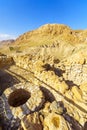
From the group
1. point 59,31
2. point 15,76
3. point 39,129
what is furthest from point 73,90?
point 59,31

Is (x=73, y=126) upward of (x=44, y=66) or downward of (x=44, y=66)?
downward

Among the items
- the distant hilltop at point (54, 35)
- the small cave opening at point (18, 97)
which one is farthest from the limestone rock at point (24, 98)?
the distant hilltop at point (54, 35)

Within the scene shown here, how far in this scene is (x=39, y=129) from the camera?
6484mm

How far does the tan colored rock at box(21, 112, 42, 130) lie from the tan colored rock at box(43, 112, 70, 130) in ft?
0.87

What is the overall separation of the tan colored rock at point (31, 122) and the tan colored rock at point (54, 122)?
0.26m

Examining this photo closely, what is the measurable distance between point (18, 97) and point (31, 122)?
2.71 metres

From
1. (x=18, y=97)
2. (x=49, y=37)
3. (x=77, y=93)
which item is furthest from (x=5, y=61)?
(x=49, y=37)

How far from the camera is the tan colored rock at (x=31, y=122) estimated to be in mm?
6391

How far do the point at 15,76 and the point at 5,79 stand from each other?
22.8 inches

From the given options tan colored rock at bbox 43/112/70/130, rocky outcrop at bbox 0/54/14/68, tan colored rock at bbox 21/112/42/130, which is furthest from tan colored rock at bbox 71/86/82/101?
rocky outcrop at bbox 0/54/14/68

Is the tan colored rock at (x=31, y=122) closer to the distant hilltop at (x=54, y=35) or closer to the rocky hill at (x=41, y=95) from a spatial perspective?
the rocky hill at (x=41, y=95)

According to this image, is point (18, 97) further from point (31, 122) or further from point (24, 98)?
point (31, 122)

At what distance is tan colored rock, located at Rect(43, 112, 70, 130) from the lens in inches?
249

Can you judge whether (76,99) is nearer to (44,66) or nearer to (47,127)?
(47,127)
